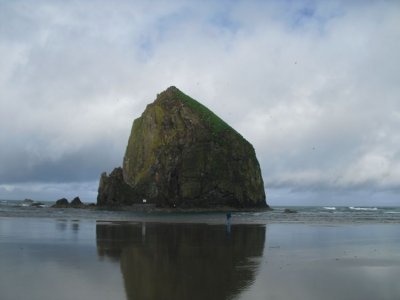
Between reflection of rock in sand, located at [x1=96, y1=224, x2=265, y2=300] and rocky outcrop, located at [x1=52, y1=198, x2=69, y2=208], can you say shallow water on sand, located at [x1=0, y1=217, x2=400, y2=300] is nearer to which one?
reflection of rock in sand, located at [x1=96, y1=224, x2=265, y2=300]

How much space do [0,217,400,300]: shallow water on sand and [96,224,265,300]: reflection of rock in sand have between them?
3 cm

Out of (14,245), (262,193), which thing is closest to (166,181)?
(262,193)

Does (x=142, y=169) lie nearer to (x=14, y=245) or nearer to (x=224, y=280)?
(x=14, y=245)

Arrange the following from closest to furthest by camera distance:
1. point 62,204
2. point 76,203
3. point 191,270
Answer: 1. point 191,270
2. point 76,203
3. point 62,204

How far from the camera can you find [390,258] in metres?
19.3

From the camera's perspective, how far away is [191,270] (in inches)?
580

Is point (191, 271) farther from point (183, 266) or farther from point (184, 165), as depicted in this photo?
point (184, 165)

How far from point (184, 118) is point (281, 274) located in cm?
8190

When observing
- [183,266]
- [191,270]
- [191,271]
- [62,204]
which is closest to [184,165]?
[62,204]

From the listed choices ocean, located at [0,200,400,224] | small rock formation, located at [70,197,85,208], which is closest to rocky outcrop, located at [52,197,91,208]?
small rock formation, located at [70,197,85,208]

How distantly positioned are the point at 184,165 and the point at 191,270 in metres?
74.7

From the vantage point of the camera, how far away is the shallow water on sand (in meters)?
11.4

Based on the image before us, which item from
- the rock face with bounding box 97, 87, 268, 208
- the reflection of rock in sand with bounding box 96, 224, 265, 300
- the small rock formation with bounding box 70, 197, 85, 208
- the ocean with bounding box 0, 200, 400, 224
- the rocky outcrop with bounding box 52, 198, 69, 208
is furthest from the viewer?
the rocky outcrop with bounding box 52, 198, 69, 208

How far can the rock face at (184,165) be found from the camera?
8838 centimetres
